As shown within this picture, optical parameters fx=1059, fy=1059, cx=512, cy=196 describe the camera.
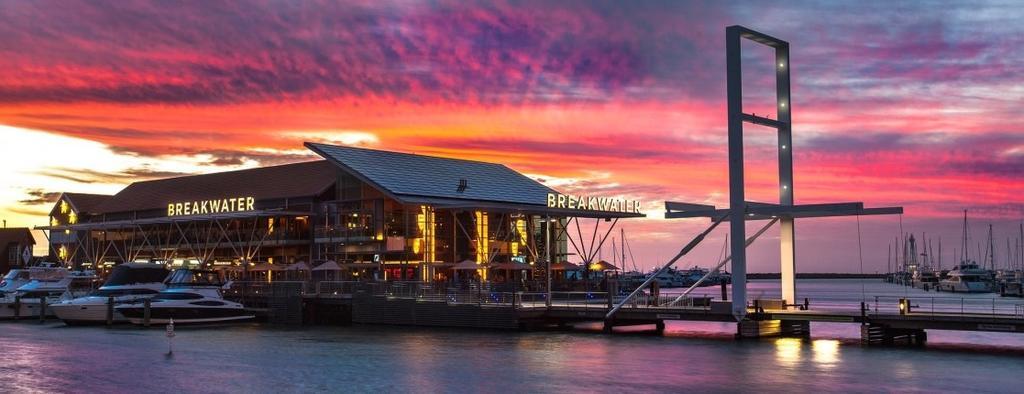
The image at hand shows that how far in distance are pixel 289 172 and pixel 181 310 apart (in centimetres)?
2469

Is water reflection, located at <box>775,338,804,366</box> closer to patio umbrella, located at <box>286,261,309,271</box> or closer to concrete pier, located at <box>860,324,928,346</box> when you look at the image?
concrete pier, located at <box>860,324,928,346</box>

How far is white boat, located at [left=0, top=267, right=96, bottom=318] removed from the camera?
76.7 meters

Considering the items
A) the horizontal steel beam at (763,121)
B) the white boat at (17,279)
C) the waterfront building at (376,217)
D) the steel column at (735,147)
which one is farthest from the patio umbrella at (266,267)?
the horizontal steel beam at (763,121)

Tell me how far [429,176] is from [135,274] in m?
21.9

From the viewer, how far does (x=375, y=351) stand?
46562 millimetres

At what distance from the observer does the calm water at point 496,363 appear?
34.5 meters

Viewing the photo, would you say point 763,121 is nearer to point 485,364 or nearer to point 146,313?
point 485,364

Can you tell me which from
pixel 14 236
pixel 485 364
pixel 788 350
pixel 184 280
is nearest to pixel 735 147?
pixel 788 350

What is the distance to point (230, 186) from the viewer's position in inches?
3760

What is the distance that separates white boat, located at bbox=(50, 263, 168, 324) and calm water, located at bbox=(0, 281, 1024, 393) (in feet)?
28.9

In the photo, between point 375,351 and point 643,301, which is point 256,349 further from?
point 643,301

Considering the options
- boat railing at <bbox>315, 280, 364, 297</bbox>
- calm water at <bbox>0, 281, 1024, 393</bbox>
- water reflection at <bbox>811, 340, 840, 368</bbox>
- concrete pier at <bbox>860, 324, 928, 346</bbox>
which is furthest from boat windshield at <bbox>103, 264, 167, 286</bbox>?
concrete pier at <bbox>860, 324, 928, 346</bbox>

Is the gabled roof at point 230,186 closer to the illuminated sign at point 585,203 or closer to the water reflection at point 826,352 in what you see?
the illuminated sign at point 585,203

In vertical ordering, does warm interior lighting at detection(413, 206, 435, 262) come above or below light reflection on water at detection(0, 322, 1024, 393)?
above
